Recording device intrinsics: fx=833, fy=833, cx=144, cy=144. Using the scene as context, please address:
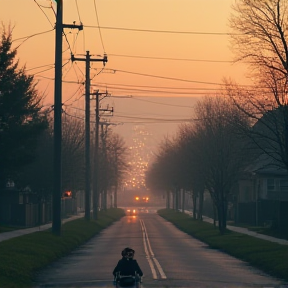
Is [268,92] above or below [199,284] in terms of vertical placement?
above

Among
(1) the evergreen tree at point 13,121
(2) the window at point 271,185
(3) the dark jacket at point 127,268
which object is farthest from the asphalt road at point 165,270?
(2) the window at point 271,185

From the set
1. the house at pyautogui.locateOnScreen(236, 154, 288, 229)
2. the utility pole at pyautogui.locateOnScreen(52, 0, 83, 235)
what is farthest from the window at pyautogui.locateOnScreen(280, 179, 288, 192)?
the utility pole at pyautogui.locateOnScreen(52, 0, 83, 235)

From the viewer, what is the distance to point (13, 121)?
159 ft

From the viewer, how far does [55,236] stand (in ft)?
136

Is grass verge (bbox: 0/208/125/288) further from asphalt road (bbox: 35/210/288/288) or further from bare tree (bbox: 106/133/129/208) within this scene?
bare tree (bbox: 106/133/129/208)

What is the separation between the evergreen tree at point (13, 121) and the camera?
4659 centimetres

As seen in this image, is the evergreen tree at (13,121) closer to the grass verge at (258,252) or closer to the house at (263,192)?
the grass verge at (258,252)

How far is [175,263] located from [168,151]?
83296mm

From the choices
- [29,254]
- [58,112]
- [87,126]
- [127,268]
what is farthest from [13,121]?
[127,268]

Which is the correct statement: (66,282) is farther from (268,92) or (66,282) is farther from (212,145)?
(212,145)

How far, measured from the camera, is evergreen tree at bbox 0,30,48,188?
46594 millimetres

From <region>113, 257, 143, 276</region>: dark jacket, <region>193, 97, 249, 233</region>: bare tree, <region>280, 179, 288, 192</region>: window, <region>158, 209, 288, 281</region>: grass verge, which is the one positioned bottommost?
<region>158, 209, 288, 281</region>: grass verge

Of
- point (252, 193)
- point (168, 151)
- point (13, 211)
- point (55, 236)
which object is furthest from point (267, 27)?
point (168, 151)

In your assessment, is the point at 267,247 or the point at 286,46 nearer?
the point at 286,46
